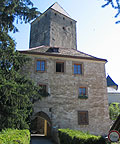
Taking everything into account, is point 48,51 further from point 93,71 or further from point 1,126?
point 1,126

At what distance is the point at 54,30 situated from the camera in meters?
28.4

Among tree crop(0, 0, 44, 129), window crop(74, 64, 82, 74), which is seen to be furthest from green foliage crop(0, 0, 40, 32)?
window crop(74, 64, 82, 74)

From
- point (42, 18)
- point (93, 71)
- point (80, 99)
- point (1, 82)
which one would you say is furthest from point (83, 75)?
point (42, 18)

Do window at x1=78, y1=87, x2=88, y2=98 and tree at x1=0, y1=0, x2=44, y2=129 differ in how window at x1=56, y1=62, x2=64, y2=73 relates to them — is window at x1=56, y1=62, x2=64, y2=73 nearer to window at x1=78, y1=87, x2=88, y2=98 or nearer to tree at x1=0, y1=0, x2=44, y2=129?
window at x1=78, y1=87, x2=88, y2=98

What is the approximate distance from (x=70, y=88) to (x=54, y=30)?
14.2 meters

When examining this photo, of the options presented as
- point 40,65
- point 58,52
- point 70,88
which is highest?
point 58,52

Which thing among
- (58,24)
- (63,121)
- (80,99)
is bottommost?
(63,121)

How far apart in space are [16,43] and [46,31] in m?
16.6

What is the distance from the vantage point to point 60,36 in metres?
29.0

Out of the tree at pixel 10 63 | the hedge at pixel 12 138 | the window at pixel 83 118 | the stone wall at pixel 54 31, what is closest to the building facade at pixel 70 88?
the window at pixel 83 118

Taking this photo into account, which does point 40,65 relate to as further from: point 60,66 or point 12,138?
point 12,138

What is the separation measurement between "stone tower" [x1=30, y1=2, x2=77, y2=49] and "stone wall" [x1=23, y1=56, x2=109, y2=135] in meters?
11.1

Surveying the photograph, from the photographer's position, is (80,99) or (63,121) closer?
(63,121)

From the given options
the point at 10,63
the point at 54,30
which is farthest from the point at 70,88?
the point at 54,30
